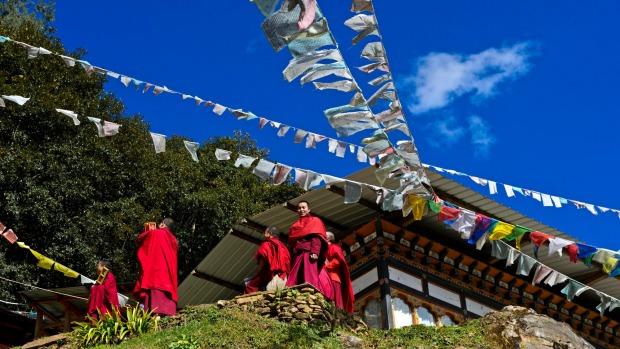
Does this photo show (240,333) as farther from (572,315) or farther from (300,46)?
(572,315)

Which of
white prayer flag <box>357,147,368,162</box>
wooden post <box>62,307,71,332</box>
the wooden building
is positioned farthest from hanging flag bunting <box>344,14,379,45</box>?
wooden post <box>62,307,71,332</box>

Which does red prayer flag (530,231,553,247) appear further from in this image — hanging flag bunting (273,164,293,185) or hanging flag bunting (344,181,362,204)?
hanging flag bunting (273,164,293,185)

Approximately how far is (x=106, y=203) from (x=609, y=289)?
14812mm

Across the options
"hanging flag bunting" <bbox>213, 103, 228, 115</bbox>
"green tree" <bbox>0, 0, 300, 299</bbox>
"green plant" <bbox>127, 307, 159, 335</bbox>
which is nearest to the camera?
"green plant" <bbox>127, 307, 159, 335</bbox>

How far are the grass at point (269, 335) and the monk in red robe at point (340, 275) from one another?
1.96m

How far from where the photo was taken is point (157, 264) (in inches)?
521

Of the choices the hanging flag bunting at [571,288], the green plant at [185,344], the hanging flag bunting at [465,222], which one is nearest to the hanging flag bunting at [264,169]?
the green plant at [185,344]

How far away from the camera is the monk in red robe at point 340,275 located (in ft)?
47.3

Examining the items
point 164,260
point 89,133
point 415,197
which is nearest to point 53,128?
point 89,133

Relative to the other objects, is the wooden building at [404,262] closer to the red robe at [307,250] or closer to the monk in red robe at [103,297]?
Answer: the red robe at [307,250]

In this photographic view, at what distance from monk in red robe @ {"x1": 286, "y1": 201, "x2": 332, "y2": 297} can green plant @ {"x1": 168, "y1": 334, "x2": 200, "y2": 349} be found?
8.54 ft

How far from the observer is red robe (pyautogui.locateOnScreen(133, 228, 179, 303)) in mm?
13086

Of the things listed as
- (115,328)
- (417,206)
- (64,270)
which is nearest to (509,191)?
(417,206)

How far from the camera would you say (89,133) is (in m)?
26.9
